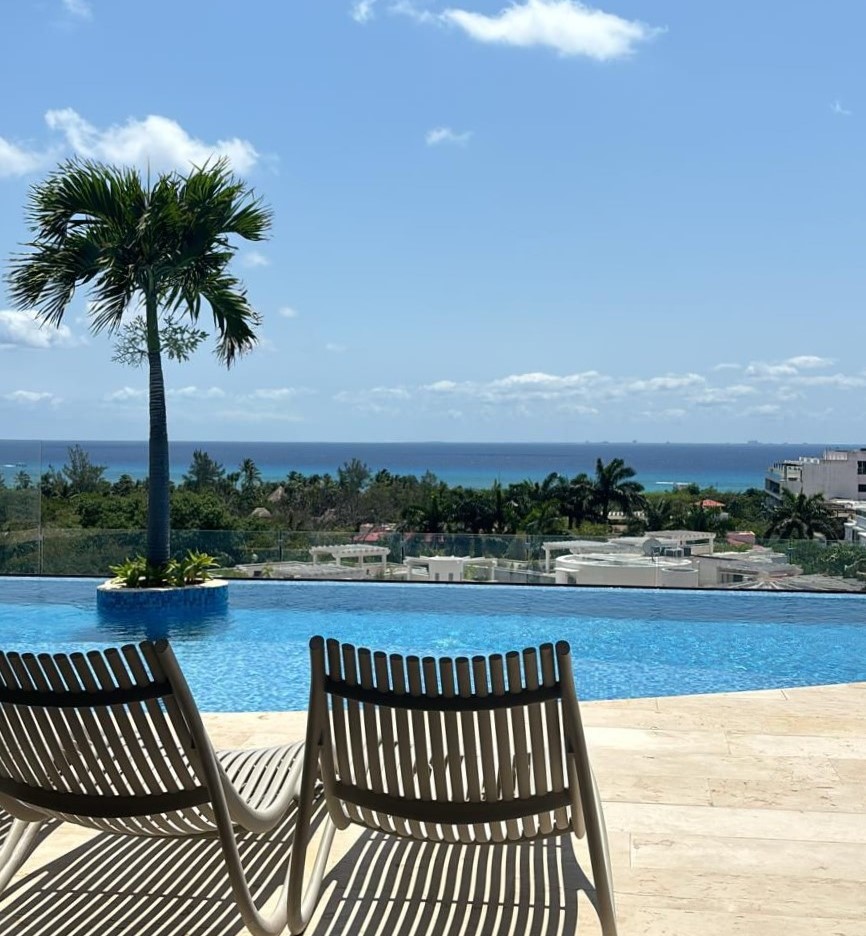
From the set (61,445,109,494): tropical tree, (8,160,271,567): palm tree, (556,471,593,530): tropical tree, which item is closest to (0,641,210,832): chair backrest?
(8,160,271,567): palm tree

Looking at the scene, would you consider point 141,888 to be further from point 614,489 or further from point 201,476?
point 201,476

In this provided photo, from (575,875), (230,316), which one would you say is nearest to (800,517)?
(230,316)

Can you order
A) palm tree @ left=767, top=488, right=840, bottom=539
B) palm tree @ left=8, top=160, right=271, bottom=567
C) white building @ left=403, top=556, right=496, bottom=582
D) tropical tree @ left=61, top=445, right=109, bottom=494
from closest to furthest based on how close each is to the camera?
white building @ left=403, top=556, right=496, bottom=582 → palm tree @ left=8, top=160, right=271, bottom=567 → tropical tree @ left=61, top=445, right=109, bottom=494 → palm tree @ left=767, top=488, right=840, bottom=539

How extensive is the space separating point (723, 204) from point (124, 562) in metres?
29.7

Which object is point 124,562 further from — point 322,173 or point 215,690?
point 322,173

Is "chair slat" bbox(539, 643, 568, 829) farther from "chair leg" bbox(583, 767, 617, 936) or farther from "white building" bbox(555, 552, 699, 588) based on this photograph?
"white building" bbox(555, 552, 699, 588)

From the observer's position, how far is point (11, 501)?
1129cm

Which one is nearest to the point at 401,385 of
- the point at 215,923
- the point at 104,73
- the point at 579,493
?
the point at 579,493

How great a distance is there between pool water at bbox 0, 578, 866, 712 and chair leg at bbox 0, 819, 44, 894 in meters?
3.54

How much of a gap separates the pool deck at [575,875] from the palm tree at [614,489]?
78.9ft

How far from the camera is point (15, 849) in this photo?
303 cm

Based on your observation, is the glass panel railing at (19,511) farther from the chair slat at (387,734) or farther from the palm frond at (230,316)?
the chair slat at (387,734)

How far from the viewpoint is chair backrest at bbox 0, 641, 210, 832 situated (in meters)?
2.36

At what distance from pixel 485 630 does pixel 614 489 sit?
62.8ft
